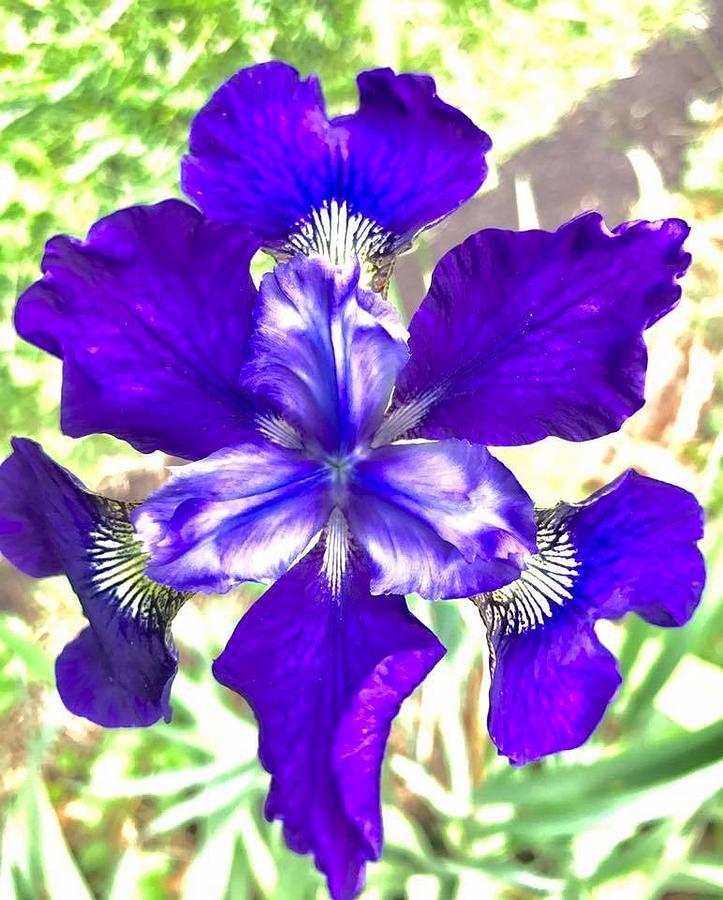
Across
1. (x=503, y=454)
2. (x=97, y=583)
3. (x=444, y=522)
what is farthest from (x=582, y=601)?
(x=503, y=454)

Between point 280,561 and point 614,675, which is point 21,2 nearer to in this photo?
point 280,561

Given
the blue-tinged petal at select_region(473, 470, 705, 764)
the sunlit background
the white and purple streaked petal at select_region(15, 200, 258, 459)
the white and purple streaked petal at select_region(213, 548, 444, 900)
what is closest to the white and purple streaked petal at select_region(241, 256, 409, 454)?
the white and purple streaked petal at select_region(15, 200, 258, 459)

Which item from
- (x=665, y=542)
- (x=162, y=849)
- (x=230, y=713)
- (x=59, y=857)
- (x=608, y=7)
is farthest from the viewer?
(x=608, y=7)

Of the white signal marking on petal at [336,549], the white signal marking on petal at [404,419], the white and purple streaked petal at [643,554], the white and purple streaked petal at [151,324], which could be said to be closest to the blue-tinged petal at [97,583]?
the white and purple streaked petal at [151,324]

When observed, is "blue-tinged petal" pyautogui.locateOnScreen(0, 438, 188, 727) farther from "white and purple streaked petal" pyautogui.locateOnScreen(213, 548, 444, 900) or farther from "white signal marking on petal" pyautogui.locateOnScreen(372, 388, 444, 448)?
"white signal marking on petal" pyautogui.locateOnScreen(372, 388, 444, 448)

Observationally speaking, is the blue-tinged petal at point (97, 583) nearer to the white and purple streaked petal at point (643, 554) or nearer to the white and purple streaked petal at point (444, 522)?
the white and purple streaked petal at point (444, 522)

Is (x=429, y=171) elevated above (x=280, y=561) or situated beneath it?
elevated above

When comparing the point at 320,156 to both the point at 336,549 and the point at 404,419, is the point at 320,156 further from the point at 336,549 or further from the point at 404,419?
the point at 336,549

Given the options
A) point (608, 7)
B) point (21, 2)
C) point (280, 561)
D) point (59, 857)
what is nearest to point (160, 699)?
point (280, 561)
